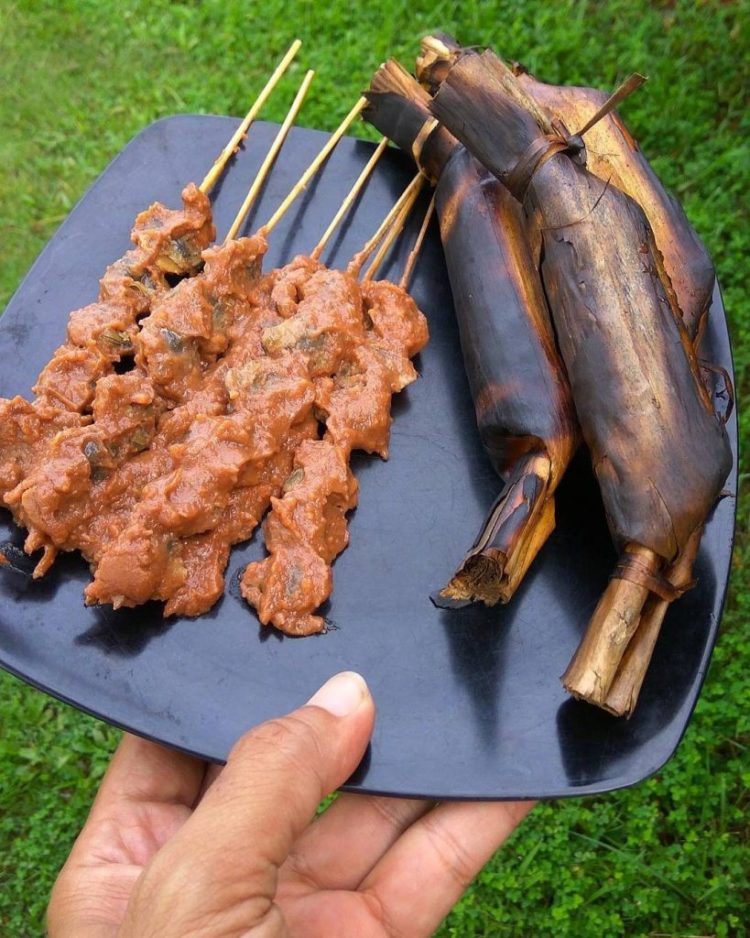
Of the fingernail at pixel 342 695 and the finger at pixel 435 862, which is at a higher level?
the fingernail at pixel 342 695

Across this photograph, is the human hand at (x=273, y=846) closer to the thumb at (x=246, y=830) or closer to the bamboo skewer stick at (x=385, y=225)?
the thumb at (x=246, y=830)

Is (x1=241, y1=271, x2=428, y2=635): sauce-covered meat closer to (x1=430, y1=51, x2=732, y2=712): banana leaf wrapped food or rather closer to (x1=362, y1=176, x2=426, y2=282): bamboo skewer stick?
(x1=362, y1=176, x2=426, y2=282): bamboo skewer stick

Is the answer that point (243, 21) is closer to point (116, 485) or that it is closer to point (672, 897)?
point (116, 485)

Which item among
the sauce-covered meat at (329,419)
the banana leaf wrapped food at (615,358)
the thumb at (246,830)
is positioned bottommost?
the thumb at (246,830)

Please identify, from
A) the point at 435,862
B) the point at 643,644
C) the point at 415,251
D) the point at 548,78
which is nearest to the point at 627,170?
the point at 415,251

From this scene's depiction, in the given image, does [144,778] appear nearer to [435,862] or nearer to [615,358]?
[435,862]

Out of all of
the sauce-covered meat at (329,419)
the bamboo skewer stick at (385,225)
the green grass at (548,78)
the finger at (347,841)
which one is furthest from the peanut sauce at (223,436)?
the green grass at (548,78)
